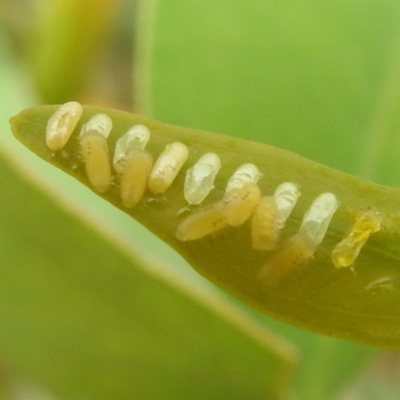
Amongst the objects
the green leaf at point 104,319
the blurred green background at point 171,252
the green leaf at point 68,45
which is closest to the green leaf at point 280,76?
the blurred green background at point 171,252

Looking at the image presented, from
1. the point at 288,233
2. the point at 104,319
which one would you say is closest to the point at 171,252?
the point at 104,319

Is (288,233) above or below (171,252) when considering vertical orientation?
above

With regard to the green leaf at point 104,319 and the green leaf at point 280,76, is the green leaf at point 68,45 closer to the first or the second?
the green leaf at point 280,76

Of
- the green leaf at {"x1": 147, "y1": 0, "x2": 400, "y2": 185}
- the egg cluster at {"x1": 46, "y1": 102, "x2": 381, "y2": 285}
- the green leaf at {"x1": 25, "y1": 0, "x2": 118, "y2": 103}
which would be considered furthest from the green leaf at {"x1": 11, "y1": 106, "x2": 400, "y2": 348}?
the green leaf at {"x1": 25, "y1": 0, "x2": 118, "y2": 103}

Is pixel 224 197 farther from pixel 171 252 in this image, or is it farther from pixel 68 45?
pixel 68 45

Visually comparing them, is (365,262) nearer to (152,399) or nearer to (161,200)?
(161,200)

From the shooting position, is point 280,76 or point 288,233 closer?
point 288,233
